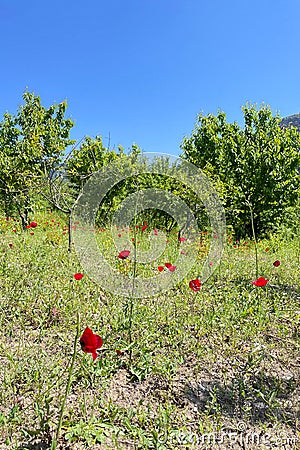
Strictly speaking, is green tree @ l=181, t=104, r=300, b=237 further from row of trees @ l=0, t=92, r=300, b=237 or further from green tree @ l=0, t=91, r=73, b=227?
green tree @ l=0, t=91, r=73, b=227

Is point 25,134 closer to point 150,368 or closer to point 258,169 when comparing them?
point 258,169

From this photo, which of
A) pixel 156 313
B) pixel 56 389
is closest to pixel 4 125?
pixel 156 313

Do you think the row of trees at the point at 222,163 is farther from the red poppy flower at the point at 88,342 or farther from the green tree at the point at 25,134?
the red poppy flower at the point at 88,342

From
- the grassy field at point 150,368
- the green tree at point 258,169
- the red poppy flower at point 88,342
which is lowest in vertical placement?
the grassy field at point 150,368

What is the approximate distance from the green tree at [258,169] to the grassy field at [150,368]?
6.93 meters

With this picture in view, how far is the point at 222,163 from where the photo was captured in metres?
11.5

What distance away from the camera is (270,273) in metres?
5.14

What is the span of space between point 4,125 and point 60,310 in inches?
445

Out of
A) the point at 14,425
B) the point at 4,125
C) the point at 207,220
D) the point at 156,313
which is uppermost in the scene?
the point at 4,125

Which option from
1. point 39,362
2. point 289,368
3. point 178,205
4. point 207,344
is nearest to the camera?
point 39,362

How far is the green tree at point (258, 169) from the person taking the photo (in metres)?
10.8

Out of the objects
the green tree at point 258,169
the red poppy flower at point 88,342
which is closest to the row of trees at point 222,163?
the green tree at point 258,169

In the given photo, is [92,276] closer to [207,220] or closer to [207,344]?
[207,344]

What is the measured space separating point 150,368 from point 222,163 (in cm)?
996
